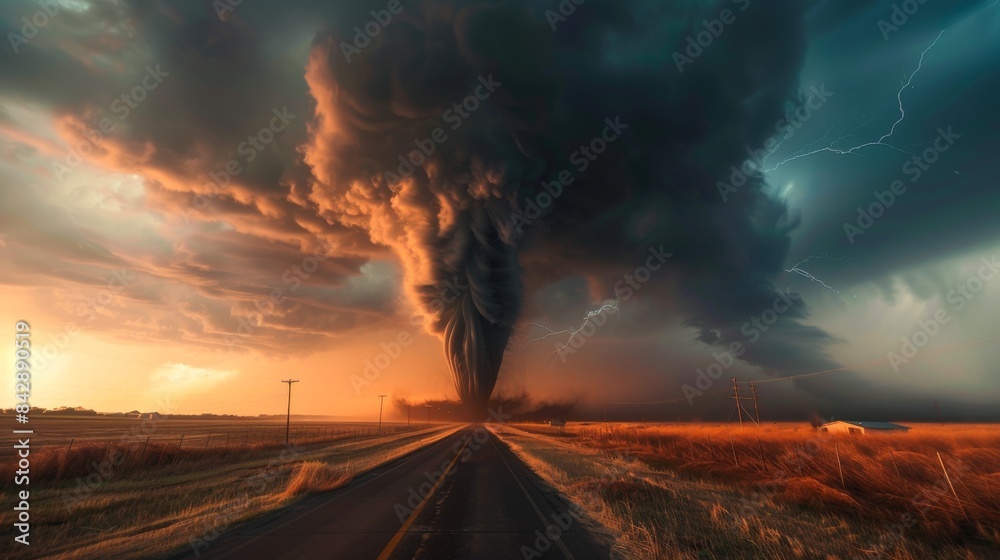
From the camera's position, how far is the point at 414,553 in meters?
6.70

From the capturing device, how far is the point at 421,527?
8.45 metres

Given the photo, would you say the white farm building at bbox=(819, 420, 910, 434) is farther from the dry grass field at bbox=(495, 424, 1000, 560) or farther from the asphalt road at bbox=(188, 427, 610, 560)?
the asphalt road at bbox=(188, 427, 610, 560)

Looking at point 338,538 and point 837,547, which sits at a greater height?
point 338,538

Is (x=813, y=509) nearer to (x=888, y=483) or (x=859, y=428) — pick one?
(x=888, y=483)

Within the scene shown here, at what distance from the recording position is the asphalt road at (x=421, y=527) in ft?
22.5

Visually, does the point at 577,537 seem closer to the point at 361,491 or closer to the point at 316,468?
the point at 361,491

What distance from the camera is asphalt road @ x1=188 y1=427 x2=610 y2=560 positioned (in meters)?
6.86

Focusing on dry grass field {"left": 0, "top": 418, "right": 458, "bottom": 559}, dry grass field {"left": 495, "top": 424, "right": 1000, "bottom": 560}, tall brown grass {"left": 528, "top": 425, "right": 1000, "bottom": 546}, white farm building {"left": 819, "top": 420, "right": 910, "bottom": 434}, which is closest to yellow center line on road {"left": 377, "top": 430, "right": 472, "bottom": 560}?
dry grass field {"left": 0, "top": 418, "right": 458, "bottom": 559}

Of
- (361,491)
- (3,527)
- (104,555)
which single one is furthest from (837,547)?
(3,527)

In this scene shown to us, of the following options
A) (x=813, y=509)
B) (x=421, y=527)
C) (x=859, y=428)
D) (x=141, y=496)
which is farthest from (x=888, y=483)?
(x=859, y=428)

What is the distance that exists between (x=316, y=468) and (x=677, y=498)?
44.2ft

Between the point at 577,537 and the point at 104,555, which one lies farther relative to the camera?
the point at 577,537

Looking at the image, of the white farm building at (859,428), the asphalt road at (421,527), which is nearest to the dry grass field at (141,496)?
the asphalt road at (421,527)

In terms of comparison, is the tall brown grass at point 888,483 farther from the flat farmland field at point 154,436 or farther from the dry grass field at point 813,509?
the flat farmland field at point 154,436
